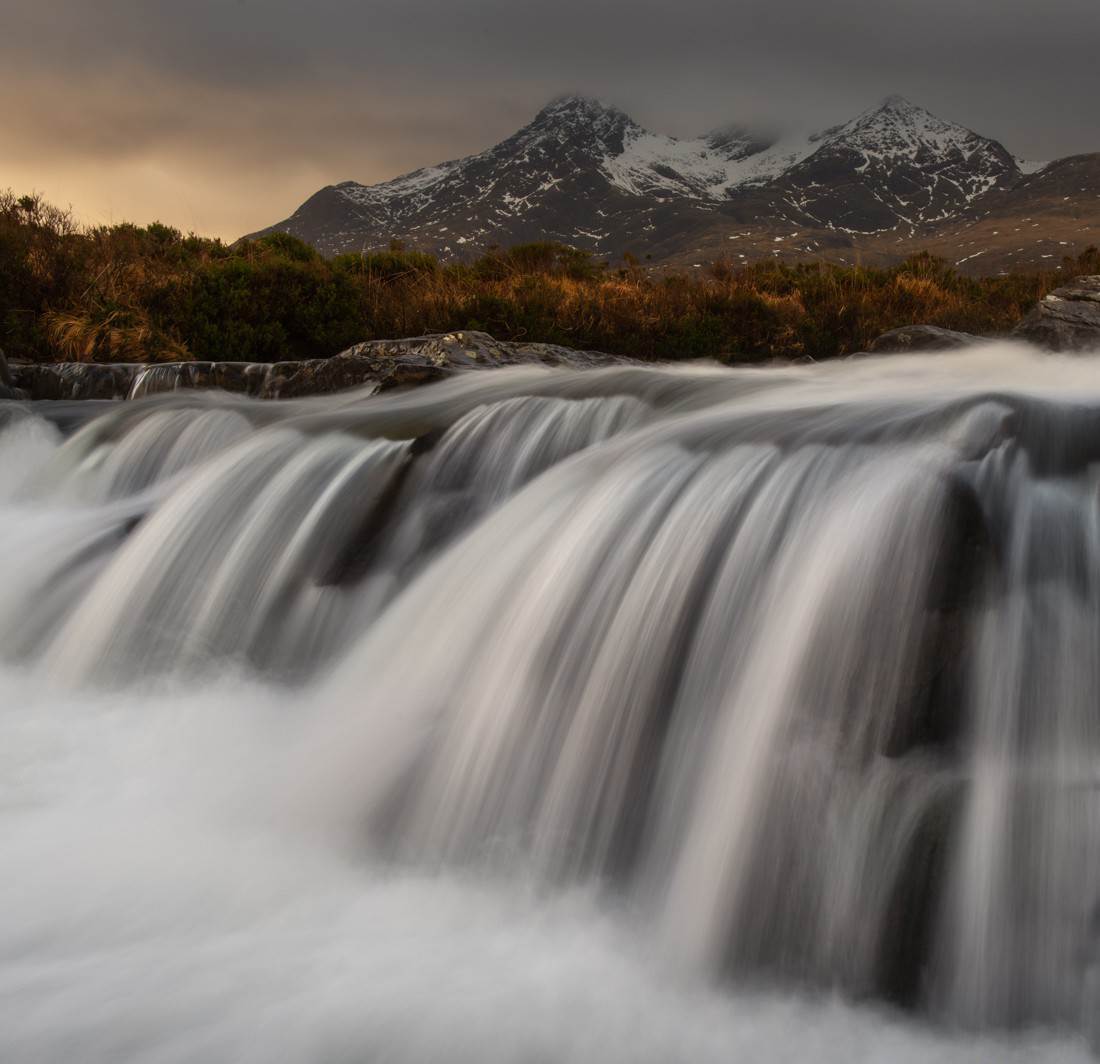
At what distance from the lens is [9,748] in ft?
13.5

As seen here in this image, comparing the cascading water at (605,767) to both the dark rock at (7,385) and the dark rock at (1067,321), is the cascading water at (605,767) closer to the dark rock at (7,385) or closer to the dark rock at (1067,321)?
the dark rock at (7,385)

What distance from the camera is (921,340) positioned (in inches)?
426

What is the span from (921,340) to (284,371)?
7.35 meters

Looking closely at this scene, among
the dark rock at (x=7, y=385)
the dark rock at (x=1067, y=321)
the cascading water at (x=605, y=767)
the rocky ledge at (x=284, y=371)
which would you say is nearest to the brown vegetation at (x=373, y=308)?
the rocky ledge at (x=284, y=371)

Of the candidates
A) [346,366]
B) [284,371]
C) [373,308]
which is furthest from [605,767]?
[373,308]

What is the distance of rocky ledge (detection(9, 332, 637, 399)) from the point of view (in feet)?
30.4

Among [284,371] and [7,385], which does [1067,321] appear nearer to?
[284,371]

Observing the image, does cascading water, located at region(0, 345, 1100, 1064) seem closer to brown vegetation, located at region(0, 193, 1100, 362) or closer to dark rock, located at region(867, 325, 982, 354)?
dark rock, located at region(867, 325, 982, 354)

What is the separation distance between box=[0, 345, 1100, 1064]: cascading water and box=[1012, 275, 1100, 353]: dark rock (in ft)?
19.1

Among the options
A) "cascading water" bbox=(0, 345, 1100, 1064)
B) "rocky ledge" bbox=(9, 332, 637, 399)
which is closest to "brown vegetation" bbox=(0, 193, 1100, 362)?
"rocky ledge" bbox=(9, 332, 637, 399)

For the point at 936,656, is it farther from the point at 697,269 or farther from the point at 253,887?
the point at 697,269

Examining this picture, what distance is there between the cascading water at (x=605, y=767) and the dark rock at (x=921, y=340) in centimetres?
605

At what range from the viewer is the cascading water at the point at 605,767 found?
8.23 feet

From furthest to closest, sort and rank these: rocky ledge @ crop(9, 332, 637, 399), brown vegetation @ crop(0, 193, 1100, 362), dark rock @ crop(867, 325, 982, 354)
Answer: brown vegetation @ crop(0, 193, 1100, 362), dark rock @ crop(867, 325, 982, 354), rocky ledge @ crop(9, 332, 637, 399)
